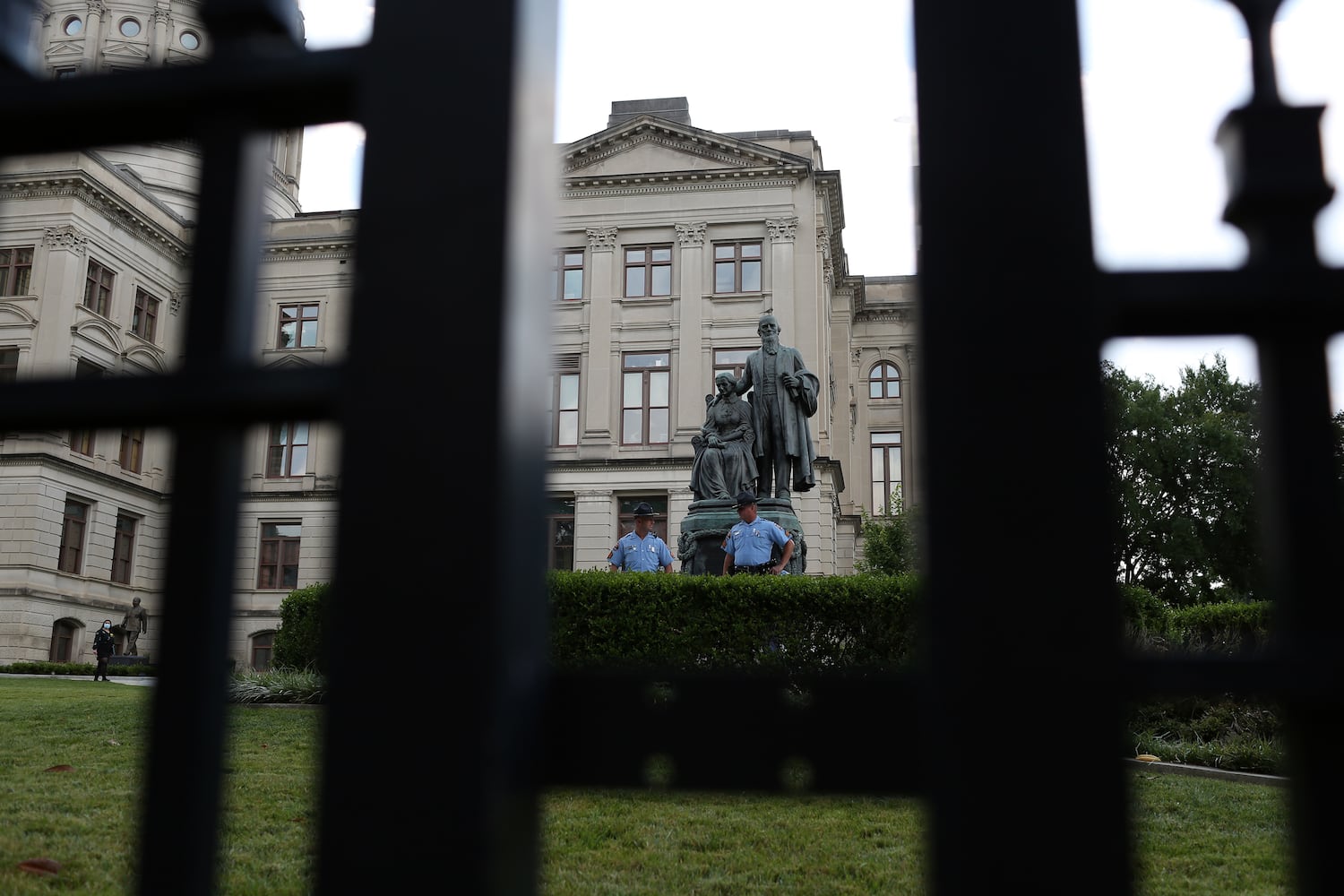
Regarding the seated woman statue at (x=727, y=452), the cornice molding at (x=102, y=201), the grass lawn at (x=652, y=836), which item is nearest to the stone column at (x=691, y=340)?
the cornice molding at (x=102, y=201)

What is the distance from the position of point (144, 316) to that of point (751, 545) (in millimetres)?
27576

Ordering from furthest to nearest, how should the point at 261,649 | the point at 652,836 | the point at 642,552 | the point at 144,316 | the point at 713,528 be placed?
the point at 261,649 < the point at 144,316 < the point at 713,528 < the point at 642,552 < the point at 652,836

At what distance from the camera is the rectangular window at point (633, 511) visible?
1277 inches

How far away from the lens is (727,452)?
15.0 metres

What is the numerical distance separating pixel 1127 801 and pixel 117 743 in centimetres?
727

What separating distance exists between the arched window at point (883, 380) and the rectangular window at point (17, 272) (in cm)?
3005

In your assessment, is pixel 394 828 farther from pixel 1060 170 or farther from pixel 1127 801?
pixel 1060 170

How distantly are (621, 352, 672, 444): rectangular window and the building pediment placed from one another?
5992 mm

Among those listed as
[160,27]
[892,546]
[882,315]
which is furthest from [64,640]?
[882,315]

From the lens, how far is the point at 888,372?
4434 cm

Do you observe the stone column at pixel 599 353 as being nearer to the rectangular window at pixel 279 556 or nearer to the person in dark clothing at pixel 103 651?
the rectangular window at pixel 279 556

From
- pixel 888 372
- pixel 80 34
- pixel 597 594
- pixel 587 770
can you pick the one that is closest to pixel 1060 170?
pixel 587 770

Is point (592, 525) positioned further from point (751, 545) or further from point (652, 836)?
point (652, 836)

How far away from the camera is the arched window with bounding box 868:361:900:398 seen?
4412cm
